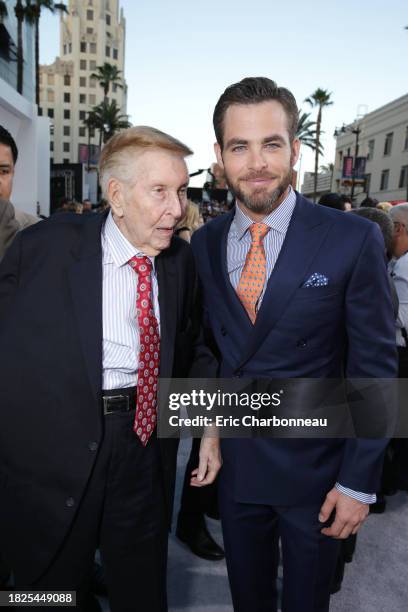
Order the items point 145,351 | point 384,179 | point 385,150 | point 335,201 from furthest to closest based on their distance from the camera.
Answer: point 384,179 → point 385,150 → point 335,201 → point 145,351

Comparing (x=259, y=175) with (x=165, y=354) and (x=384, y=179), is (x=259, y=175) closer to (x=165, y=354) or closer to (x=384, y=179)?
(x=165, y=354)

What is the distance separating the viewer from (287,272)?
1.78m

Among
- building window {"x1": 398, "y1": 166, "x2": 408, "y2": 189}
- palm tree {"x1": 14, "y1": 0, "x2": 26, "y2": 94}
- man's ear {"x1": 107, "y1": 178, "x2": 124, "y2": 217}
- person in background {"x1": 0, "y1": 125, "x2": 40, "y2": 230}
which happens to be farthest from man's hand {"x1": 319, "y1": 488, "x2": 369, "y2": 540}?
building window {"x1": 398, "y1": 166, "x2": 408, "y2": 189}

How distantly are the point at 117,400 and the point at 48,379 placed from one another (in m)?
0.27

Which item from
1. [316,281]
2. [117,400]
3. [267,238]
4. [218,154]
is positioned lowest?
[117,400]

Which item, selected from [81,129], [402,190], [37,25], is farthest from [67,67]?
[402,190]

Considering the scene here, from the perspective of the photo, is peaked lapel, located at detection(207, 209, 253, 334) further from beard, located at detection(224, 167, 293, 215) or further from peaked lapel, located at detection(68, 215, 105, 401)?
peaked lapel, located at detection(68, 215, 105, 401)

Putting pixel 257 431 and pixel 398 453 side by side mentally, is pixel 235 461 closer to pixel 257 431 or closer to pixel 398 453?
pixel 257 431

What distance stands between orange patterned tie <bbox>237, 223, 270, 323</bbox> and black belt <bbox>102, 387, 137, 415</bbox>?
1.89 ft

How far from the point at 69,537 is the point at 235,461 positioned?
712mm

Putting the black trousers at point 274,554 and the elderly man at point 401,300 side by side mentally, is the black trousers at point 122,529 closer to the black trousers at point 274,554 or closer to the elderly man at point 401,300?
the black trousers at point 274,554

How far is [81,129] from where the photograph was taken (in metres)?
84.0

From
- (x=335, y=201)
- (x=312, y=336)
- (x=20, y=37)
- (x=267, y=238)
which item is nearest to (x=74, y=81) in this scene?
(x=20, y=37)

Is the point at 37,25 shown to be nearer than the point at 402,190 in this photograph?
Yes
